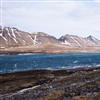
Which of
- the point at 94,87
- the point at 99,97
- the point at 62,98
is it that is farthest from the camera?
the point at 94,87

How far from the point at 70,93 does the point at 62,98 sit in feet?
6.05

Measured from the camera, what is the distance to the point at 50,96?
24094 millimetres

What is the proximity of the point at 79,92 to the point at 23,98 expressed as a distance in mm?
6643

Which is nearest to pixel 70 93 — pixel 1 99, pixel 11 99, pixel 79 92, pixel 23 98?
pixel 79 92

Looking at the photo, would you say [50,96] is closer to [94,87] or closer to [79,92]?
[79,92]

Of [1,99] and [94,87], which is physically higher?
[94,87]

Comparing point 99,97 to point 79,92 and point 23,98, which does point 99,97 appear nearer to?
point 79,92

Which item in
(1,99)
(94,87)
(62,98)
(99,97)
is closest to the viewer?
(99,97)

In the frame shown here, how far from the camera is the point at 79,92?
80.3ft

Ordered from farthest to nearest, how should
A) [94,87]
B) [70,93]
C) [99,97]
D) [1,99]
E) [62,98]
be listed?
[1,99], [94,87], [70,93], [62,98], [99,97]

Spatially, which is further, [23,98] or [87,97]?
[23,98]

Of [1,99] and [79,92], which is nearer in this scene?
[79,92]

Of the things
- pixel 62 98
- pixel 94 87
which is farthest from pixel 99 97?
pixel 94 87

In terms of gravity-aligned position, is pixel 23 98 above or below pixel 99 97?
below
